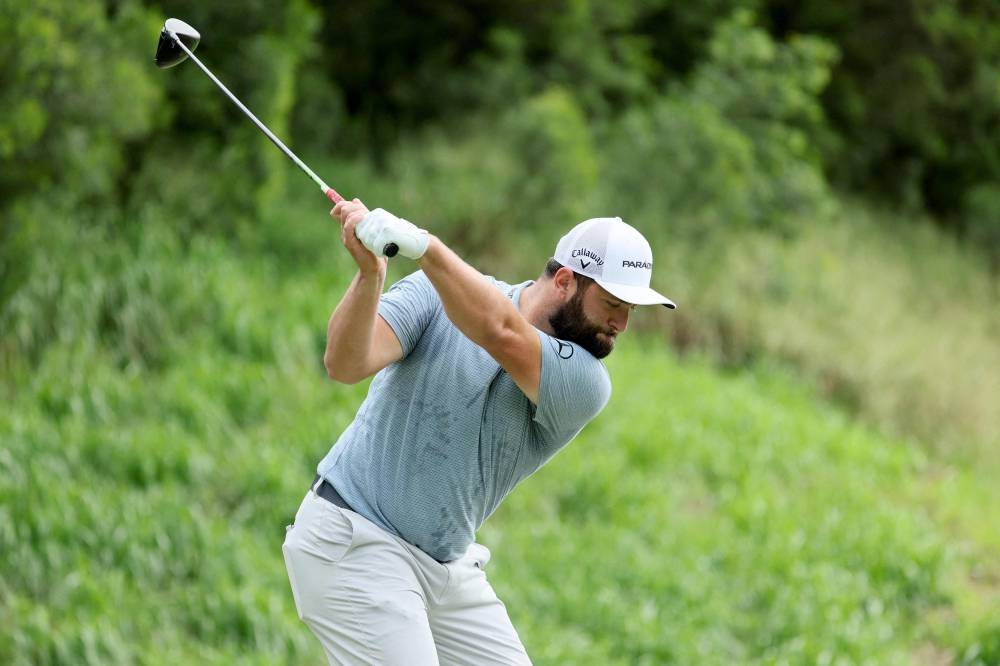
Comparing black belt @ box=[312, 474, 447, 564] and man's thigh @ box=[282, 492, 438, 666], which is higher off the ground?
black belt @ box=[312, 474, 447, 564]

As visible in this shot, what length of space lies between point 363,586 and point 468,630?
44cm

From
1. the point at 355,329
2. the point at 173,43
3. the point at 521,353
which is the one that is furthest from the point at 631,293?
the point at 173,43

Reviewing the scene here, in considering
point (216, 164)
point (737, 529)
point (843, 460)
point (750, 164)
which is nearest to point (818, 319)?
point (750, 164)

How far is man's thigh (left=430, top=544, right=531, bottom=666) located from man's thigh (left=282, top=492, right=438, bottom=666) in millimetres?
189

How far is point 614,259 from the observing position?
372cm

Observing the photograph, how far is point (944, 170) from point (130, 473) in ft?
56.8

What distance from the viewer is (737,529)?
30.8 feet

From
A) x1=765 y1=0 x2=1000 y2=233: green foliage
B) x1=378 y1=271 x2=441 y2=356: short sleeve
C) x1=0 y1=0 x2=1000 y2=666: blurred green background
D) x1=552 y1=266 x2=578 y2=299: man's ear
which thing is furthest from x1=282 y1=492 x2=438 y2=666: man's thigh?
x1=765 y1=0 x2=1000 y2=233: green foliage

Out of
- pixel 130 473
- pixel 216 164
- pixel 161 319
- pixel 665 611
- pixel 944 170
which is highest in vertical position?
pixel 944 170

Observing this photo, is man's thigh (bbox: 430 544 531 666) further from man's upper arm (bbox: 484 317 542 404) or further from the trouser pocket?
man's upper arm (bbox: 484 317 542 404)

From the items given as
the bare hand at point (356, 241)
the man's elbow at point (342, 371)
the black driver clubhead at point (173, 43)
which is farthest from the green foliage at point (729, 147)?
the bare hand at point (356, 241)

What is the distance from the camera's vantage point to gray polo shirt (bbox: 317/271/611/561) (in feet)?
12.3

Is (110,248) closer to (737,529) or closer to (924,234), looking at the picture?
(737,529)

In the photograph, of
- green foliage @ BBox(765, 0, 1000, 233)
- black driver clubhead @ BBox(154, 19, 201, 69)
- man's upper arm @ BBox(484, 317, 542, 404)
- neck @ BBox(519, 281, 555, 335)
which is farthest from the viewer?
green foliage @ BBox(765, 0, 1000, 233)
